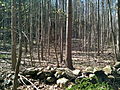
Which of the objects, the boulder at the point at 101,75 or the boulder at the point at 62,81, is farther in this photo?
the boulder at the point at 101,75

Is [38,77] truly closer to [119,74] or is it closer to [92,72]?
[92,72]

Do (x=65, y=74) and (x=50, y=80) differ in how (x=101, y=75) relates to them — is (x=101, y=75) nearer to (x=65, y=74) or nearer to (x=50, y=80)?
(x=65, y=74)

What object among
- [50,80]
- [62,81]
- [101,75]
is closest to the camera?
[62,81]

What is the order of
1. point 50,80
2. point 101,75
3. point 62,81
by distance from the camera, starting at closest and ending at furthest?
point 62,81 → point 50,80 → point 101,75

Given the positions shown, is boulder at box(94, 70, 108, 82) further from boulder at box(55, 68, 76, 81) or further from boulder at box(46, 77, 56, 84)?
boulder at box(46, 77, 56, 84)

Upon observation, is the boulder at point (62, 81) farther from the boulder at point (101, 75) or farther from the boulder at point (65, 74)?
the boulder at point (101, 75)

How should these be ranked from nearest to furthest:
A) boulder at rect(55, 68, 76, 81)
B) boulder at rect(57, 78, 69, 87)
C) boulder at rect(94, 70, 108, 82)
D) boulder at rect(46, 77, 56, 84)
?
boulder at rect(57, 78, 69, 87) → boulder at rect(55, 68, 76, 81) → boulder at rect(46, 77, 56, 84) → boulder at rect(94, 70, 108, 82)

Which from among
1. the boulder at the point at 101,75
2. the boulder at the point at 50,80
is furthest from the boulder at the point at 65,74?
the boulder at the point at 101,75

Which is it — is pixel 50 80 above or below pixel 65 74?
below

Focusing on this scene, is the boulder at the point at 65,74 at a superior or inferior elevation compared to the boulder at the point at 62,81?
superior

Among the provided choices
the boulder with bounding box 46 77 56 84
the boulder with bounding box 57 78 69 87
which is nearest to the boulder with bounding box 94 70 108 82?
the boulder with bounding box 57 78 69 87

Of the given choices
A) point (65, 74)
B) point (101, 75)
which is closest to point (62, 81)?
point (65, 74)

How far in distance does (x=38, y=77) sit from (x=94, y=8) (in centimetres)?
1989

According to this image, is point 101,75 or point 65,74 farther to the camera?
point 101,75
